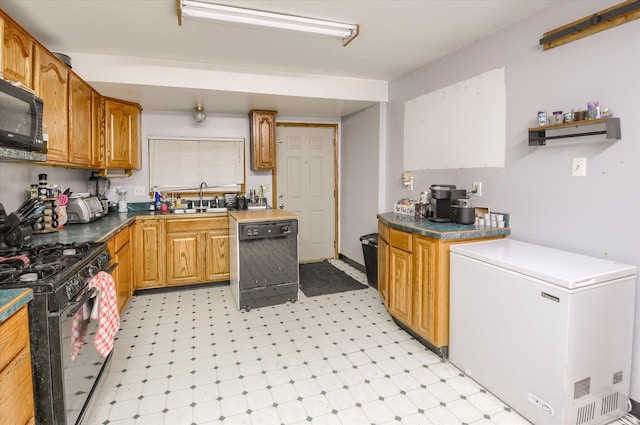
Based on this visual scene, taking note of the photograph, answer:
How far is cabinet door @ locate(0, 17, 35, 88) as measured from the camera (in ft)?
5.97

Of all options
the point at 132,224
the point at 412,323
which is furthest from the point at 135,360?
the point at 412,323

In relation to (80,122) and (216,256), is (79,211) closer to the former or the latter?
(80,122)

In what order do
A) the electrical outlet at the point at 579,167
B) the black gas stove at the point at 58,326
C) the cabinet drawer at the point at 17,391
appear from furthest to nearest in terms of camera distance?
1. the electrical outlet at the point at 579,167
2. the black gas stove at the point at 58,326
3. the cabinet drawer at the point at 17,391

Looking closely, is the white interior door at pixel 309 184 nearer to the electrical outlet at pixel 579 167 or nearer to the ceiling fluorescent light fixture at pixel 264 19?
the ceiling fluorescent light fixture at pixel 264 19

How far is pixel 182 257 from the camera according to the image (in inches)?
150

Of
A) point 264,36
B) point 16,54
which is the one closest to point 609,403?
point 264,36

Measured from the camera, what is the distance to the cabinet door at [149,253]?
12.1 ft

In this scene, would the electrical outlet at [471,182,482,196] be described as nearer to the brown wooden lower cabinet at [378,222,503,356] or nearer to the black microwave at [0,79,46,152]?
the brown wooden lower cabinet at [378,222,503,356]

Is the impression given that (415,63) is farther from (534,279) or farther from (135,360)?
(135,360)

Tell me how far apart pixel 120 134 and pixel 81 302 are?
2632 millimetres

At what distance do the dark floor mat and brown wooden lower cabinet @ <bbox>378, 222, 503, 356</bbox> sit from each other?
3.30ft

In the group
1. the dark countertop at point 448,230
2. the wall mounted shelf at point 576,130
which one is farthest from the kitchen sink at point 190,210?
the wall mounted shelf at point 576,130

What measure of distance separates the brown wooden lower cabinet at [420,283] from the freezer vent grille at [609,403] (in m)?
0.86

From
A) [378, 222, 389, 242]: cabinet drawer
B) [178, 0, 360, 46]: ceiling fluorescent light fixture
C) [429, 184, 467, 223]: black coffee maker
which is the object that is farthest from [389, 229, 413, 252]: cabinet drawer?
[178, 0, 360, 46]: ceiling fluorescent light fixture
